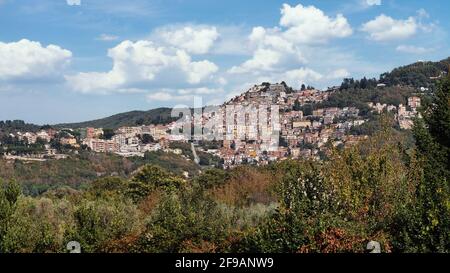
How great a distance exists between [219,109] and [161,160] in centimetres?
3017

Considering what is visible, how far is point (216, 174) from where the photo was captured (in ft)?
124

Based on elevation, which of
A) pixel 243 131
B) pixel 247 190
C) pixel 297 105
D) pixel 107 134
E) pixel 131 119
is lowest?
pixel 247 190

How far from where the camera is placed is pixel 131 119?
147500 mm

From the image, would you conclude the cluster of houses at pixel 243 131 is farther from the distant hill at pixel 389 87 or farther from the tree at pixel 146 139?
the distant hill at pixel 389 87

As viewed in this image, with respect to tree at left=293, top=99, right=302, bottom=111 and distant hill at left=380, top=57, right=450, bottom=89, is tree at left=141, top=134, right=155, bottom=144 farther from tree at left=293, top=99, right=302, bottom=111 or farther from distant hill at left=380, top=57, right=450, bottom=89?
distant hill at left=380, top=57, right=450, bottom=89

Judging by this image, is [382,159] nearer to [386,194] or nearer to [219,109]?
[386,194]

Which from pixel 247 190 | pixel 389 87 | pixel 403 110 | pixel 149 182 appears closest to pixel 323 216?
pixel 247 190

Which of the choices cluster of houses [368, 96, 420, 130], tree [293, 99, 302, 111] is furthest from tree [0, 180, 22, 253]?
tree [293, 99, 302, 111]

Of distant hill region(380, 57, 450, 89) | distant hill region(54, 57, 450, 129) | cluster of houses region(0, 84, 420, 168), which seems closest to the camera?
cluster of houses region(0, 84, 420, 168)

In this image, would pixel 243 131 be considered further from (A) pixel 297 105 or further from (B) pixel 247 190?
(B) pixel 247 190

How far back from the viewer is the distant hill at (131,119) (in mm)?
132750

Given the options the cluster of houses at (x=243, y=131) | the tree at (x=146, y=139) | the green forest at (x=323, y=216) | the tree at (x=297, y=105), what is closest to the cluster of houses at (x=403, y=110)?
the cluster of houses at (x=243, y=131)

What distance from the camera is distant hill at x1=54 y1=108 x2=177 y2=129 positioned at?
133 metres
